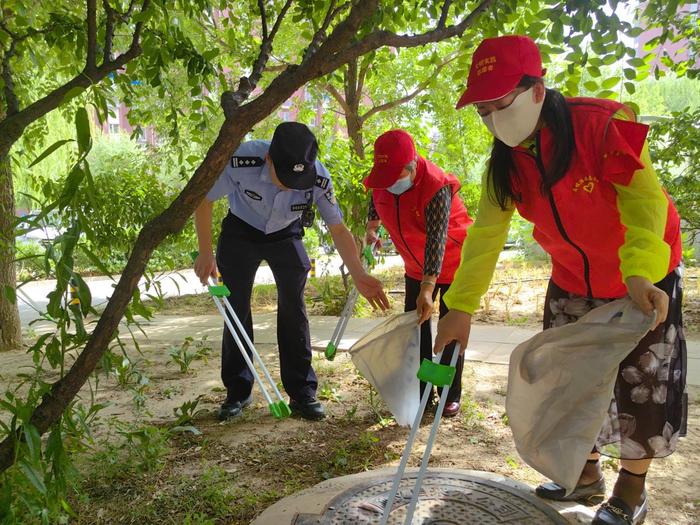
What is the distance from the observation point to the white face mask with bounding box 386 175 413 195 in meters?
3.04

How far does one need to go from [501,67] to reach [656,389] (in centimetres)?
117

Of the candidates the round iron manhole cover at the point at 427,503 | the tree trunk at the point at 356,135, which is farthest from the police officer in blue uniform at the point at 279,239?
the tree trunk at the point at 356,135

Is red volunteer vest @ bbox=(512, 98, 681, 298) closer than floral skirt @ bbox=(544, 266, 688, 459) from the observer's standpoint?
Yes

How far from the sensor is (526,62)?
186 cm

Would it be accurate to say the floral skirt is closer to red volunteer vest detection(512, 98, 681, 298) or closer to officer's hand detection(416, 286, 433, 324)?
red volunteer vest detection(512, 98, 681, 298)

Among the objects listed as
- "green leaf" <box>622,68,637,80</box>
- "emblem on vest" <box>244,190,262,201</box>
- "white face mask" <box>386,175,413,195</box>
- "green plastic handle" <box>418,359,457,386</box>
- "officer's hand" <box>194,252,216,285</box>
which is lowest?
"green plastic handle" <box>418,359,457,386</box>

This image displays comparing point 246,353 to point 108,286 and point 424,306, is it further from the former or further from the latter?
point 108,286

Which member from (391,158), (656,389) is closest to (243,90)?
(391,158)

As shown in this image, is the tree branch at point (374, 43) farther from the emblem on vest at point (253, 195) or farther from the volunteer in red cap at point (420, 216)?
the emblem on vest at point (253, 195)

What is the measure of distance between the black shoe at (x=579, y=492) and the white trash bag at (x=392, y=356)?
2.24ft

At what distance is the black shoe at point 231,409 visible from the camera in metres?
3.40

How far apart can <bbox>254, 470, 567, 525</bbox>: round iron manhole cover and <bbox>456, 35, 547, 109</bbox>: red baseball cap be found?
1356 millimetres

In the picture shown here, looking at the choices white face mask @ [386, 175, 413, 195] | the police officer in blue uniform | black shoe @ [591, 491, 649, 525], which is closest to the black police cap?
the police officer in blue uniform

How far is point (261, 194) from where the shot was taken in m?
3.15
